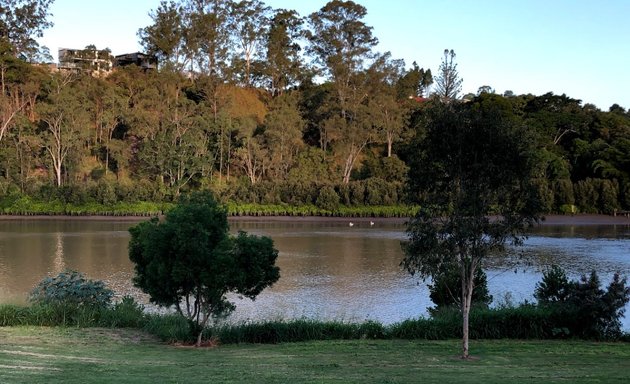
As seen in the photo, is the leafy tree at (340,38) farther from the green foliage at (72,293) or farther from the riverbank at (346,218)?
the green foliage at (72,293)

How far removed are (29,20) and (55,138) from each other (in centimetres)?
1684

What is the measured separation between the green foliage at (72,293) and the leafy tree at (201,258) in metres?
2.80

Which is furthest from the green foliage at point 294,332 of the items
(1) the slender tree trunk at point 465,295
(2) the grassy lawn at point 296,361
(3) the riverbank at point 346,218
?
(3) the riverbank at point 346,218

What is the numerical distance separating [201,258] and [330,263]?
60.7ft

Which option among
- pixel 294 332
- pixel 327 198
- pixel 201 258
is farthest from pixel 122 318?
pixel 327 198

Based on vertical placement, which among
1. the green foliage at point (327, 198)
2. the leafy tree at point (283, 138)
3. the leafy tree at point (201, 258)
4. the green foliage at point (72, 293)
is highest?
the leafy tree at point (283, 138)

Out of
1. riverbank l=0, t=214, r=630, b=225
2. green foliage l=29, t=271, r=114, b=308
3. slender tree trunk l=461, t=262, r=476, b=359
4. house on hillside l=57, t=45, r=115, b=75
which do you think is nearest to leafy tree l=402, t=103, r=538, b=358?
slender tree trunk l=461, t=262, r=476, b=359

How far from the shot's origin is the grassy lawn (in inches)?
363

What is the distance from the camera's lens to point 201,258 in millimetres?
13656

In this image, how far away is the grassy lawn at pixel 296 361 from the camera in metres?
9.21

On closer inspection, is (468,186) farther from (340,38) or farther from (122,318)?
(340,38)

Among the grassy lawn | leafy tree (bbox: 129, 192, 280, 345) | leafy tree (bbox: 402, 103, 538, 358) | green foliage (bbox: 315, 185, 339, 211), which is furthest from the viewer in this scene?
green foliage (bbox: 315, 185, 339, 211)

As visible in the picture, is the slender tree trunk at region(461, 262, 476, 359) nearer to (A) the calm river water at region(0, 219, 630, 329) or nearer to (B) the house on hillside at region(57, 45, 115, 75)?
(A) the calm river water at region(0, 219, 630, 329)

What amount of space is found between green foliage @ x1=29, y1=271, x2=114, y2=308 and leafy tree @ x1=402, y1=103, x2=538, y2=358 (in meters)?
A: 9.10
